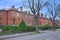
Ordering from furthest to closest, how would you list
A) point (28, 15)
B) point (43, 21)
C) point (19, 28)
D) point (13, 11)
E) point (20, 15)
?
point (43, 21), point (28, 15), point (20, 15), point (13, 11), point (19, 28)

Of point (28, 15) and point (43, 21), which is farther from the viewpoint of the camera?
point (43, 21)

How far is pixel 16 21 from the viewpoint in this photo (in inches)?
3378

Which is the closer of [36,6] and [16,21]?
[36,6]

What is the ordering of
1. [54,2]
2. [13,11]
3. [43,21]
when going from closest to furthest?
[54,2] < [13,11] < [43,21]

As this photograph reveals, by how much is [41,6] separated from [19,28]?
8.70 metres

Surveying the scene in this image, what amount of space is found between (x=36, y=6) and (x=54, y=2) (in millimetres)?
30390

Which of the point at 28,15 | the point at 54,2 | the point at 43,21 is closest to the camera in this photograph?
the point at 54,2

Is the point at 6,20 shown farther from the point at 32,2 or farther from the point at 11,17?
the point at 32,2

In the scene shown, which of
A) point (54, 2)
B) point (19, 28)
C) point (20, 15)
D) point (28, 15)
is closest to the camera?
point (19, 28)

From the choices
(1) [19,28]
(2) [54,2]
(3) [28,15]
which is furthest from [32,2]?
(3) [28,15]

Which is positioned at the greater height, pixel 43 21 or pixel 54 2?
pixel 54 2

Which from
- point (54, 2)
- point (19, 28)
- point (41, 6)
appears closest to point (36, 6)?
point (41, 6)

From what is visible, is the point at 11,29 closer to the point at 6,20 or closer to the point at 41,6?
the point at 41,6

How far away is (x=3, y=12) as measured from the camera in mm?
81062
